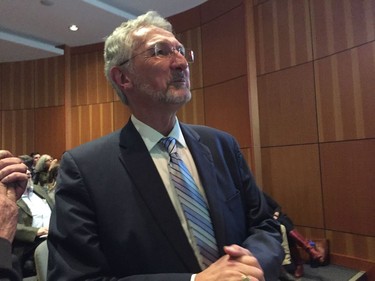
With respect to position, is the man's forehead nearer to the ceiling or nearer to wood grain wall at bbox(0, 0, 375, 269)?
wood grain wall at bbox(0, 0, 375, 269)

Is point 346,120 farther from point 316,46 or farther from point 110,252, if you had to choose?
point 110,252

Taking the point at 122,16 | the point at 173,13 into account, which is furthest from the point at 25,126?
the point at 173,13

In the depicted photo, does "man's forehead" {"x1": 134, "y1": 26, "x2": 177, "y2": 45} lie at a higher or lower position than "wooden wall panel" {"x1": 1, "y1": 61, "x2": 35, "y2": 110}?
lower

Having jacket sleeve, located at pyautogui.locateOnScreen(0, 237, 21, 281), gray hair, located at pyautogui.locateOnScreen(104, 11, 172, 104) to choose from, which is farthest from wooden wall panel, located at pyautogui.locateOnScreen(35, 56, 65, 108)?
jacket sleeve, located at pyautogui.locateOnScreen(0, 237, 21, 281)

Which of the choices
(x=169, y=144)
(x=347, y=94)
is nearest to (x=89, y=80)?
(x=347, y=94)

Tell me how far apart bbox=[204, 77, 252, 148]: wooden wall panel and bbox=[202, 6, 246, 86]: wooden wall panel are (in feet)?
0.40

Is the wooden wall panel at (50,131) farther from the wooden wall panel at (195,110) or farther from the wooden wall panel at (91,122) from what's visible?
the wooden wall panel at (195,110)

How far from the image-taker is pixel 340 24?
11.9ft

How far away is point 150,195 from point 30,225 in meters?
2.46

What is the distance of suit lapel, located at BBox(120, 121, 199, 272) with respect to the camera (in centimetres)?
104

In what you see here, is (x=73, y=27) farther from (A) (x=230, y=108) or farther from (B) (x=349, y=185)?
(B) (x=349, y=185)

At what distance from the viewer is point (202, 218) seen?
112 centimetres

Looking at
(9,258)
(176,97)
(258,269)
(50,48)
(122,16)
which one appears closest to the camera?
(9,258)

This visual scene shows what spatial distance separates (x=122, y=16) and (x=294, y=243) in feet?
13.8
